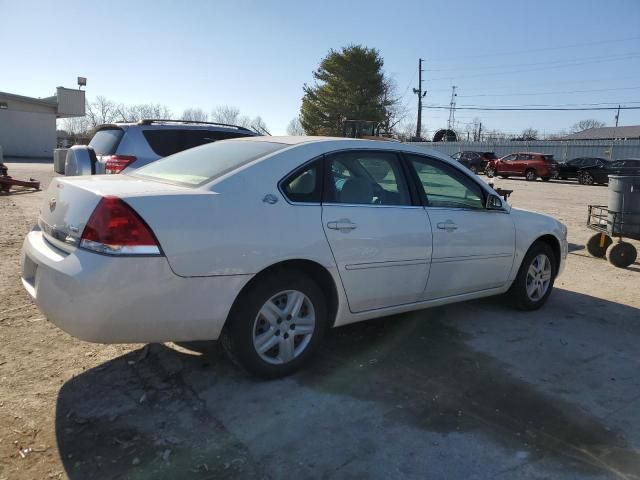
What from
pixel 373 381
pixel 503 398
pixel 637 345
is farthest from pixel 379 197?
pixel 637 345

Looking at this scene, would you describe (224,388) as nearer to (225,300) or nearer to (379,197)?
(225,300)

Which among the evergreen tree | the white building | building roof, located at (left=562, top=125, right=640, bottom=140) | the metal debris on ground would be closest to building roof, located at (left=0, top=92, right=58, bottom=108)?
the white building

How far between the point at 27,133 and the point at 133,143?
42876 mm

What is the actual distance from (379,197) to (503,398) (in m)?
1.62

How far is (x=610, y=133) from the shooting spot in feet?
241

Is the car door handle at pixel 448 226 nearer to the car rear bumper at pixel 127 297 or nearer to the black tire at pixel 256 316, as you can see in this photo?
the black tire at pixel 256 316

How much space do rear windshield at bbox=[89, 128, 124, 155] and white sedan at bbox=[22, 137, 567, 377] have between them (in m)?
3.48

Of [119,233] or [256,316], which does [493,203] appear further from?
[119,233]

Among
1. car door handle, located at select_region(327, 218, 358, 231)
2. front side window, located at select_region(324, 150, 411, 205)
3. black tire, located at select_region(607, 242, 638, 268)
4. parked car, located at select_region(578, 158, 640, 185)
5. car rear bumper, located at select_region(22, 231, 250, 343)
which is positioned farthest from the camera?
parked car, located at select_region(578, 158, 640, 185)

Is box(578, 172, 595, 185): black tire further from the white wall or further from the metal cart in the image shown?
the white wall

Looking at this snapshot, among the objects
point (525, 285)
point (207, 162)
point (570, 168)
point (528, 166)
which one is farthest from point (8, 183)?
point (570, 168)

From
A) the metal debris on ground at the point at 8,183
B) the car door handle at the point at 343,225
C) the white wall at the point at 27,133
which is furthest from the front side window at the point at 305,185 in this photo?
the white wall at the point at 27,133

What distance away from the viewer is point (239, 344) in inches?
130

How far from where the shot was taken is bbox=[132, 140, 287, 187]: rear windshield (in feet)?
11.5
